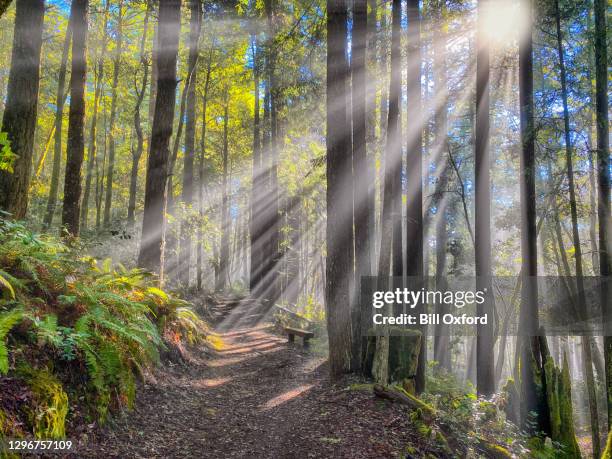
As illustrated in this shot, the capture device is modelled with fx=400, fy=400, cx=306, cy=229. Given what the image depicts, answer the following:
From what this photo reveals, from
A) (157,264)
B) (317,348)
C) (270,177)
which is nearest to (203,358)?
(157,264)

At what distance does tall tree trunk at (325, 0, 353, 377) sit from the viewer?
7609 mm

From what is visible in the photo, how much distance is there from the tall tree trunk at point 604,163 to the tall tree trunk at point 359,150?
5849 mm

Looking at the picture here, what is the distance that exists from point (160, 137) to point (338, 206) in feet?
16.3

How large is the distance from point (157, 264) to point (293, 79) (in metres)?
6.06

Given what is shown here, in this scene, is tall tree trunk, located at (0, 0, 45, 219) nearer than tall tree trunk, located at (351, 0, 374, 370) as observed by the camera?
Yes

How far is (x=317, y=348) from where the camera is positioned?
12227 mm

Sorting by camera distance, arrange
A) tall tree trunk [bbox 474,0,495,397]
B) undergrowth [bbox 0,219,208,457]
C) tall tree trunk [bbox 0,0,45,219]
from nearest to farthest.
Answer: undergrowth [bbox 0,219,208,457], tall tree trunk [bbox 0,0,45,219], tall tree trunk [bbox 474,0,495,397]

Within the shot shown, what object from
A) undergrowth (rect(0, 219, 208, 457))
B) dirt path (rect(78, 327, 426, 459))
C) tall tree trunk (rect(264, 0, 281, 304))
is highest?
tall tree trunk (rect(264, 0, 281, 304))

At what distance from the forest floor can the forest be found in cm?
4

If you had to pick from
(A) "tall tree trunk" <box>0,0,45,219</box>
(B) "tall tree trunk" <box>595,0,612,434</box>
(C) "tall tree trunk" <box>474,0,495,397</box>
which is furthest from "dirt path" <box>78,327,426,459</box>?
(B) "tall tree trunk" <box>595,0,612,434</box>

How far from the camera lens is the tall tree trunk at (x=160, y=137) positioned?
966 cm

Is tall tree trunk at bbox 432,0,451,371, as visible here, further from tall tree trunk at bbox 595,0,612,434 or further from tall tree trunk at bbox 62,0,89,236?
tall tree trunk at bbox 62,0,89,236

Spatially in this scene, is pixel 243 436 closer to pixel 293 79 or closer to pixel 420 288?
pixel 420 288

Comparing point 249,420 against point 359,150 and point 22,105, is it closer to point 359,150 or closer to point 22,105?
point 359,150
